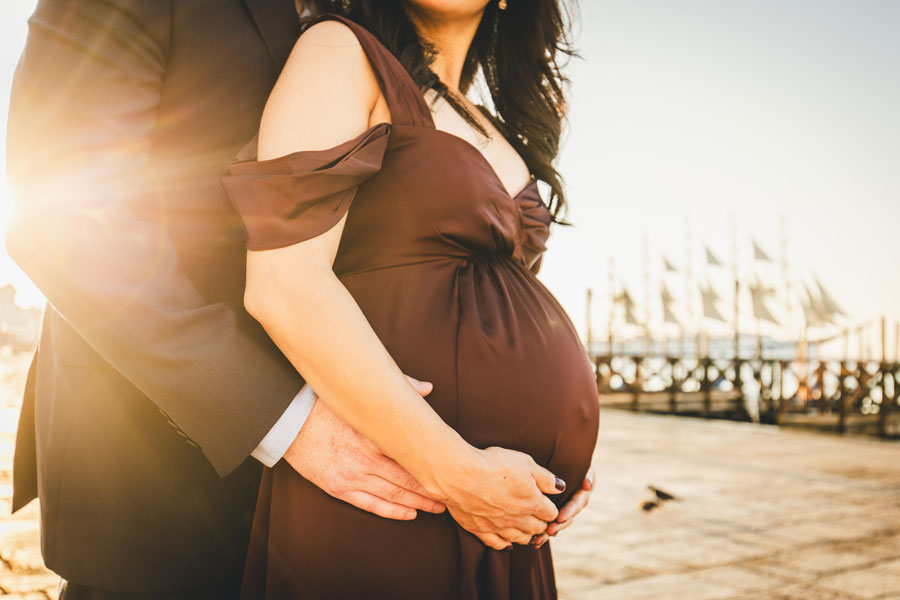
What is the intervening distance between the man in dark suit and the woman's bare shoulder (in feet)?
Answer: 0.53

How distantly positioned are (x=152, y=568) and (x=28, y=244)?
61 centimetres

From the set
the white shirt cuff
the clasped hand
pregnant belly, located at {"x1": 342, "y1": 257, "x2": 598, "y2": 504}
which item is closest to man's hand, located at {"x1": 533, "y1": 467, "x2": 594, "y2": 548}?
pregnant belly, located at {"x1": 342, "y1": 257, "x2": 598, "y2": 504}

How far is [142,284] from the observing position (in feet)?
3.08

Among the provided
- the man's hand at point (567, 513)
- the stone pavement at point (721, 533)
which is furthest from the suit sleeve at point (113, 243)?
the stone pavement at point (721, 533)

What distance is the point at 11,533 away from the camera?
3.51m

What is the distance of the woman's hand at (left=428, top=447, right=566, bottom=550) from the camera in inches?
39.8

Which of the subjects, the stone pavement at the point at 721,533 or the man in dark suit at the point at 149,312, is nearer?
the man in dark suit at the point at 149,312

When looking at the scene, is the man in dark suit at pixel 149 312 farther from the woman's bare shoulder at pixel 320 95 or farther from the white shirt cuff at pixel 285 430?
the woman's bare shoulder at pixel 320 95

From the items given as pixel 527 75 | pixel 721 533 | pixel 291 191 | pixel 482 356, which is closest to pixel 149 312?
pixel 291 191

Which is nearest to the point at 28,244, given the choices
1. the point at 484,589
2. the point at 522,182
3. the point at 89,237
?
the point at 89,237

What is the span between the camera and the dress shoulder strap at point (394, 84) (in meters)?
1.12

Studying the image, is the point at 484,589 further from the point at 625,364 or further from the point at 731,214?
the point at 731,214

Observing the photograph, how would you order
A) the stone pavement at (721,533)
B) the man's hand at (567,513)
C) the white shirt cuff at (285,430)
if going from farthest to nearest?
1. the stone pavement at (721,533)
2. the man's hand at (567,513)
3. the white shirt cuff at (285,430)

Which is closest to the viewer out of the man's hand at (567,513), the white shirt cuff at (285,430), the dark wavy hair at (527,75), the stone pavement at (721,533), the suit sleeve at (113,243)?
the suit sleeve at (113,243)
